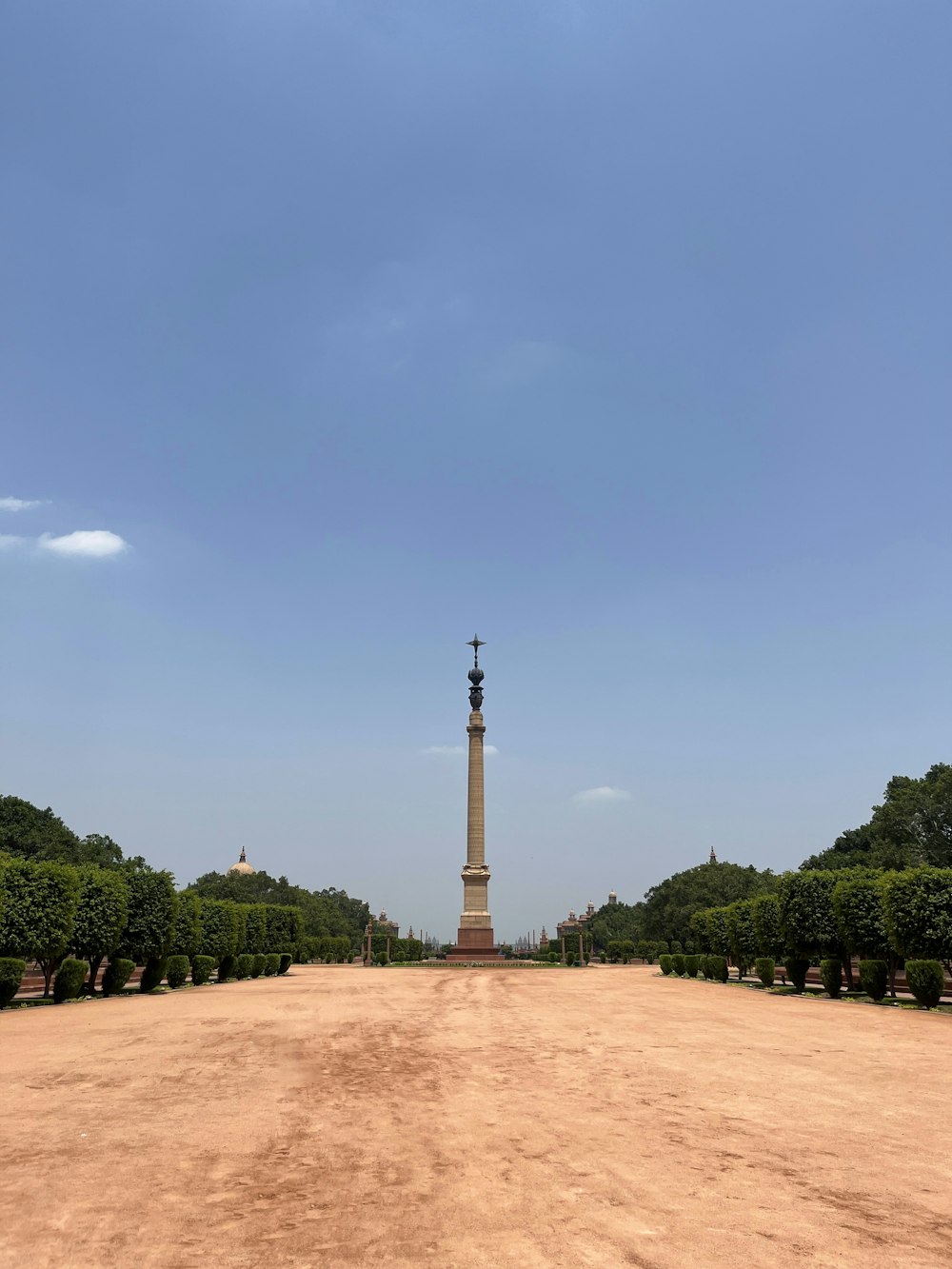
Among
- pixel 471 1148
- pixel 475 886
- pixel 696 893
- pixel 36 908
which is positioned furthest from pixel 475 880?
pixel 471 1148

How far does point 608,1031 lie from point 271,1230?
16.6 meters

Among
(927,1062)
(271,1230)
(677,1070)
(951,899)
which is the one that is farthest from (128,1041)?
(951,899)

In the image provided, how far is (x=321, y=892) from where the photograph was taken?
155125mm

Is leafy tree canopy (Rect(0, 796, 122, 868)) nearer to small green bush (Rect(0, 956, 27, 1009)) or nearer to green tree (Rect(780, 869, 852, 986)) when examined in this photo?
small green bush (Rect(0, 956, 27, 1009))

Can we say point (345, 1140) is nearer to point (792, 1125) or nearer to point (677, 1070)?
point (792, 1125)

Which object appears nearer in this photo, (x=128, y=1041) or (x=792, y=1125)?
(x=792, y=1125)

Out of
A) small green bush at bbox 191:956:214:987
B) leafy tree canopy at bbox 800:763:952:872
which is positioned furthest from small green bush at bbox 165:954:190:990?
leafy tree canopy at bbox 800:763:952:872

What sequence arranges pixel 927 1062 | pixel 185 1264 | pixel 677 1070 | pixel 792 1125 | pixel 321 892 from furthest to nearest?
pixel 321 892 < pixel 927 1062 < pixel 677 1070 < pixel 792 1125 < pixel 185 1264

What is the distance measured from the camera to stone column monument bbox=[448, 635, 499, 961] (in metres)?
76.4

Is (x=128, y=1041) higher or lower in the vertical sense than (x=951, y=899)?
lower

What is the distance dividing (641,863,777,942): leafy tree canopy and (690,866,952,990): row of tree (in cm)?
3501

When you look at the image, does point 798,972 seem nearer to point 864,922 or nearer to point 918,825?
point 864,922

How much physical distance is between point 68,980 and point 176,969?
25.0 feet

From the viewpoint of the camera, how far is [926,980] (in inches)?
1161
